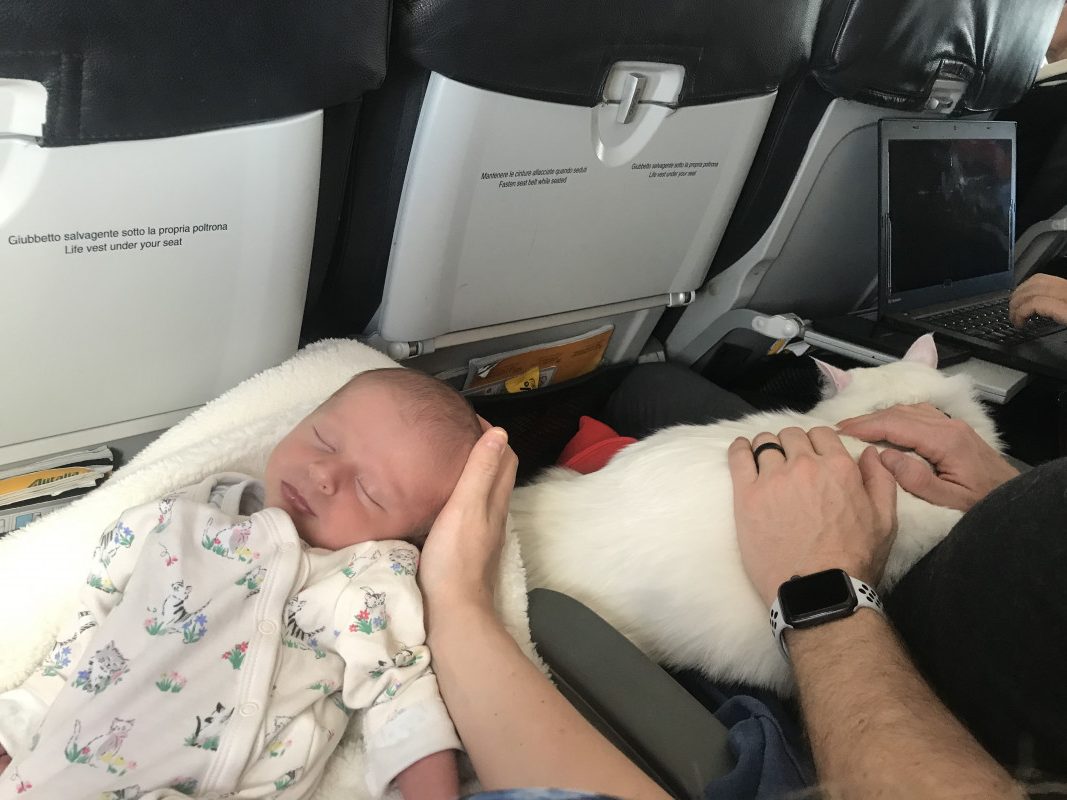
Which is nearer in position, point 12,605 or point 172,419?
point 12,605

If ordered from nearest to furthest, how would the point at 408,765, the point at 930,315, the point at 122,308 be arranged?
1. the point at 408,765
2. the point at 122,308
3. the point at 930,315

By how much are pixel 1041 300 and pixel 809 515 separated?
3.34ft

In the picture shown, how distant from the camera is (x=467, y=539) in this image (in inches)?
32.8

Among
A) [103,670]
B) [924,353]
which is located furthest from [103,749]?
[924,353]

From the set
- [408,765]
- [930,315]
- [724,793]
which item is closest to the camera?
[724,793]

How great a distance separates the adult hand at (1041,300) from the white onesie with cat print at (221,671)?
139 cm

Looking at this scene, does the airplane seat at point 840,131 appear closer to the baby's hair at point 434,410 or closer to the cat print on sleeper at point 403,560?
the baby's hair at point 434,410

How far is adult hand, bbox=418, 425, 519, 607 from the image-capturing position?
32.5 inches

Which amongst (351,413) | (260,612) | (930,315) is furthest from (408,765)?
(930,315)

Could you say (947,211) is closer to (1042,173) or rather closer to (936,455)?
(1042,173)

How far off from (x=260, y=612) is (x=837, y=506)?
2.13ft

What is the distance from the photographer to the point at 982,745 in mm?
666

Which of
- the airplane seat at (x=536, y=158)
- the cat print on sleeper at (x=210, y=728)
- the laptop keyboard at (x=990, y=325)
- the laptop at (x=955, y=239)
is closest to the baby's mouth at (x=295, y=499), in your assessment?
the cat print on sleeper at (x=210, y=728)

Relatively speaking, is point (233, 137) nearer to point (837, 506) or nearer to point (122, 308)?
point (122, 308)
